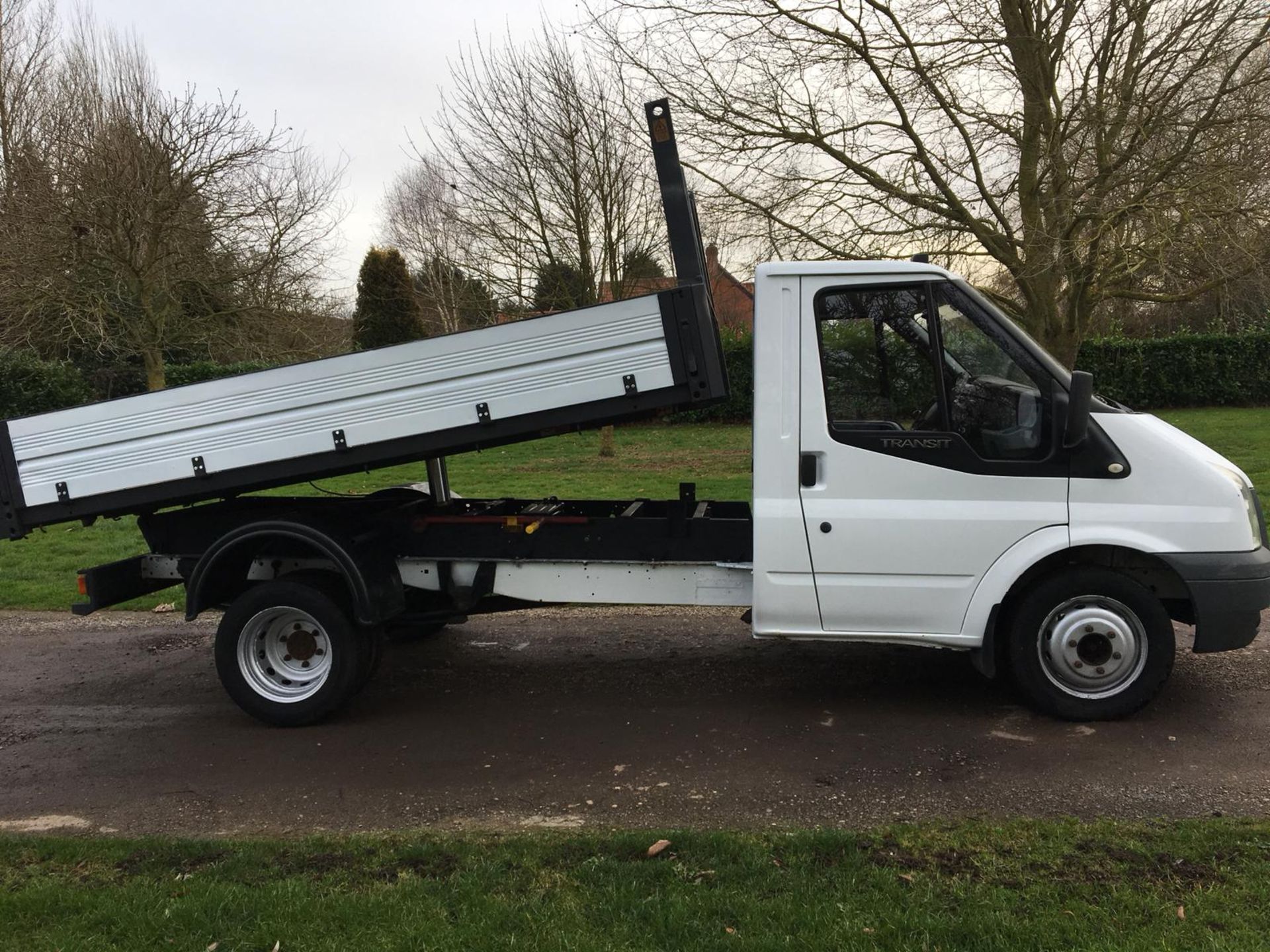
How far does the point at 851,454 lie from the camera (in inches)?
192

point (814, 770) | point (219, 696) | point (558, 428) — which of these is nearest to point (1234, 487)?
point (814, 770)

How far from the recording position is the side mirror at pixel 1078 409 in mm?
4570

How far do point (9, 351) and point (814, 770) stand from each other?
66.6 feet

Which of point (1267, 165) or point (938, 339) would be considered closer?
point (938, 339)

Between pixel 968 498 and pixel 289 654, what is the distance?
147 inches

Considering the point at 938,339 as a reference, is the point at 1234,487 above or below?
below

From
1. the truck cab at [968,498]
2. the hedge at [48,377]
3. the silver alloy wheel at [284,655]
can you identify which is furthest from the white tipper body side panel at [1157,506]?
the hedge at [48,377]

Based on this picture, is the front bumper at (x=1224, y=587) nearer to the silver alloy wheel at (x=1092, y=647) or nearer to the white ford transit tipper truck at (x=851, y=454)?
the white ford transit tipper truck at (x=851, y=454)

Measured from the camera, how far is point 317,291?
23.1m

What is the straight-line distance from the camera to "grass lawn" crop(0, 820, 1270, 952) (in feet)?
10.3

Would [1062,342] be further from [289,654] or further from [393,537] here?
[289,654]

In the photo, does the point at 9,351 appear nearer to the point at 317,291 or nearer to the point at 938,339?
the point at 317,291

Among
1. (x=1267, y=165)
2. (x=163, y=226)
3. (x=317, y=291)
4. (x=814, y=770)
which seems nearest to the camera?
(x=814, y=770)

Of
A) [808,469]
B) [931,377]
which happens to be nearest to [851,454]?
[808,469]
